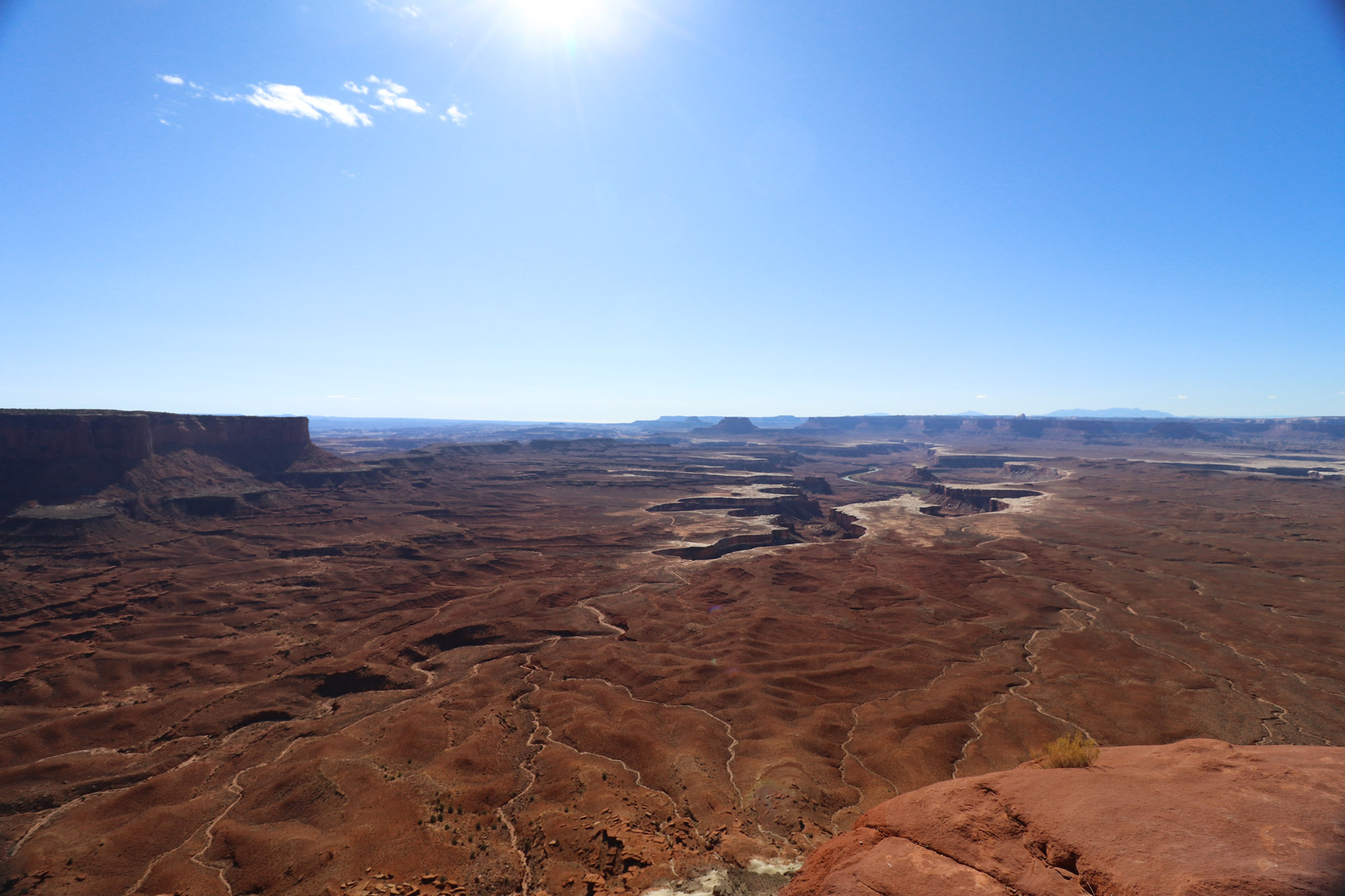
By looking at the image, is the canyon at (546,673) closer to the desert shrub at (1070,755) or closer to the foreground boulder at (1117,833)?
the foreground boulder at (1117,833)

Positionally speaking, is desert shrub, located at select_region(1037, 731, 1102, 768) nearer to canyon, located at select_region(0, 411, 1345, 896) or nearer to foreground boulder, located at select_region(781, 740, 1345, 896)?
foreground boulder, located at select_region(781, 740, 1345, 896)

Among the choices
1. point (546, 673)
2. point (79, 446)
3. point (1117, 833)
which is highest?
point (79, 446)

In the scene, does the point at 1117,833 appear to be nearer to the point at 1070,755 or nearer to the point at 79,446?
the point at 1070,755

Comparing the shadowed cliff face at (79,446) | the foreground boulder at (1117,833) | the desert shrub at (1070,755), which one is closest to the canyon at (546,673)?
the shadowed cliff face at (79,446)

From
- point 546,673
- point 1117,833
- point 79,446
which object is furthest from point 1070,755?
point 79,446

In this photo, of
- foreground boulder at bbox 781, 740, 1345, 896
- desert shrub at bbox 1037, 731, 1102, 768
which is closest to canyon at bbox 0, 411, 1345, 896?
foreground boulder at bbox 781, 740, 1345, 896

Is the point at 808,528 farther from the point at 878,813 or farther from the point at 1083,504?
the point at 878,813
